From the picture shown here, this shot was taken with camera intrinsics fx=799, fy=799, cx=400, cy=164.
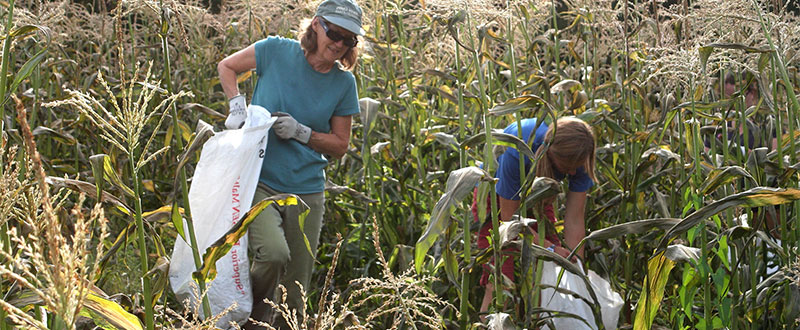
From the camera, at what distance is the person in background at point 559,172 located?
3.03 metres

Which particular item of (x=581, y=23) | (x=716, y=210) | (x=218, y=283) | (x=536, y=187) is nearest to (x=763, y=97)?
(x=536, y=187)

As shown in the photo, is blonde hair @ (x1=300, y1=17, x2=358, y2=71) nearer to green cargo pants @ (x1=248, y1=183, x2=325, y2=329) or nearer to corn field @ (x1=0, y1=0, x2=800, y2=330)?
corn field @ (x1=0, y1=0, x2=800, y2=330)

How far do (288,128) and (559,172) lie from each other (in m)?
1.12

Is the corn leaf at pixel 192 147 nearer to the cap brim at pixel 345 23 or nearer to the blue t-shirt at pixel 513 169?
the cap brim at pixel 345 23

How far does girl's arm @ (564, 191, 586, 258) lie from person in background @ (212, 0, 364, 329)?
1020 mm

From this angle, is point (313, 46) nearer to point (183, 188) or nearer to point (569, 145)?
point (569, 145)

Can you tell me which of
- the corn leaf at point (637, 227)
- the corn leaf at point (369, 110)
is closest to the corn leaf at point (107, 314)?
the corn leaf at point (637, 227)

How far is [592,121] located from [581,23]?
81cm

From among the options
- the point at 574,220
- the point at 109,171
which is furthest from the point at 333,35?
the point at 109,171

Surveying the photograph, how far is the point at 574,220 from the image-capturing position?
3.32 m

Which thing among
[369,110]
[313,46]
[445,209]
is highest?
[313,46]

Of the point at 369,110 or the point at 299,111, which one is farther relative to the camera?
the point at 369,110

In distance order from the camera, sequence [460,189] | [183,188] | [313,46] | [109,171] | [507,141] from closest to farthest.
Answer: [109,171], [183,188], [460,189], [507,141], [313,46]

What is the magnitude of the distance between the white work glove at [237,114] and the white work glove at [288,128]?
0.43ft
